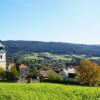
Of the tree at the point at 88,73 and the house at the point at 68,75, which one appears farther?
the house at the point at 68,75

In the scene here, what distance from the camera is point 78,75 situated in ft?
343

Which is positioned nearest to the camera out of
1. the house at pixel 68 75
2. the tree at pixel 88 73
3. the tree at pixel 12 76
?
the tree at pixel 12 76

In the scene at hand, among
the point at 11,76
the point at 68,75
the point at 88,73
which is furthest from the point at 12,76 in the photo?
the point at 68,75

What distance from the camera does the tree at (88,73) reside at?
3944 inches

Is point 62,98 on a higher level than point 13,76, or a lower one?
higher

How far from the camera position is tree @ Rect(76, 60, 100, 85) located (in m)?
100

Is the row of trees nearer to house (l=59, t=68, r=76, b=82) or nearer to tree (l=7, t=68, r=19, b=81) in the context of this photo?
tree (l=7, t=68, r=19, b=81)

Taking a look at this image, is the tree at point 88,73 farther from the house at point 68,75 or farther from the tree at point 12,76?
the house at point 68,75

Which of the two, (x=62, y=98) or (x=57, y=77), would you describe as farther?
(x=57, y=77)

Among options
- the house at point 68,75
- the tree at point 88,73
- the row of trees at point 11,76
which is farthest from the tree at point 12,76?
the house at point 68,75

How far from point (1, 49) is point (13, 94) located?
334ft

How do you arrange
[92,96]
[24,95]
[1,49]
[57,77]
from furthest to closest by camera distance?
[1,49] → [57,77] → [92,96] → [24,95]

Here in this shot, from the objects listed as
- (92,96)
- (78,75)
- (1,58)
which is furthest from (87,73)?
(92,96)

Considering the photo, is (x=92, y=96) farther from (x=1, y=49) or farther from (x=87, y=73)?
(x=1, y=49)
